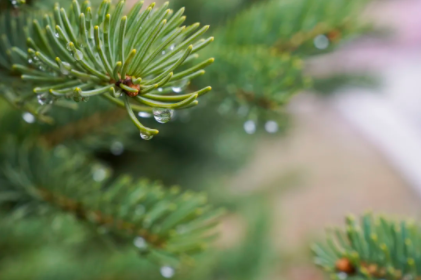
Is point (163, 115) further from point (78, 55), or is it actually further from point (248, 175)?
point (248, 175)

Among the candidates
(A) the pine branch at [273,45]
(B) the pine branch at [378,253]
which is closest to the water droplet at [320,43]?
(A) the pine branch at [273,45]

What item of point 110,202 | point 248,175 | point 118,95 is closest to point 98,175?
point 110,202

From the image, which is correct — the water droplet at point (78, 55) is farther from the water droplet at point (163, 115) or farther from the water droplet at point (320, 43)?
the water droplet at point (320, 43)

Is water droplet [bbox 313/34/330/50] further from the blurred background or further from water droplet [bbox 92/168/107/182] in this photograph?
water droplet [bbox 92/168/107/182]

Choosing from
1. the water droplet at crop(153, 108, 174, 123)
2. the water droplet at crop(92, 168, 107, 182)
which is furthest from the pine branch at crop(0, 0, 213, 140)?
the water droplet at crop(92, 168, 107, 182)

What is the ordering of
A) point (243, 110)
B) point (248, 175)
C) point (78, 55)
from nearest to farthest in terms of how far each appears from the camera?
1. point (78, 55)
2. point (243, 110)
3. point (248, 175)

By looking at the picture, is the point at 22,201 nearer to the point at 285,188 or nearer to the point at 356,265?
the point at 356,265

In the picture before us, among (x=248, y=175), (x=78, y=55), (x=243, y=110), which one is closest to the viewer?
(x=78, y=55)
